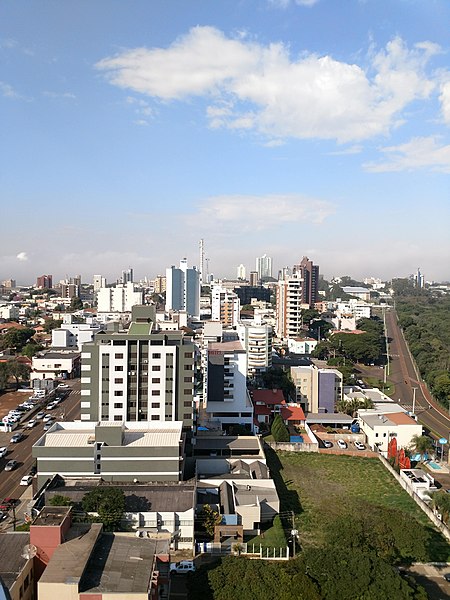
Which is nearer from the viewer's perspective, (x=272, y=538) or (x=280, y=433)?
(x=272, y=538)

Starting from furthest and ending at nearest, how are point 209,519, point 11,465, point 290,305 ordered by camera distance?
point 290,305 → point 11,465 → point 209,519

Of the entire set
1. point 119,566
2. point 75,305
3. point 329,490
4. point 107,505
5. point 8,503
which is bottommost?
point 329,490

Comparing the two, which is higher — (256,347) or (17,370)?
(256,347)

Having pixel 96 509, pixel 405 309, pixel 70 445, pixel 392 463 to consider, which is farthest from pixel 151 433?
pixel 405 309

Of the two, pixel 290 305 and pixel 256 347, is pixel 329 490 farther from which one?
pixel 290 305

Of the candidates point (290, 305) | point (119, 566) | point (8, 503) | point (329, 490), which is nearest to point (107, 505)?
point (119, 566)

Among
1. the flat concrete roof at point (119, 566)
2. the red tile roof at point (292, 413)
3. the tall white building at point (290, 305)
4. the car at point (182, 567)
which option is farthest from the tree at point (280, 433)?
the tall white building at point (290, 305)

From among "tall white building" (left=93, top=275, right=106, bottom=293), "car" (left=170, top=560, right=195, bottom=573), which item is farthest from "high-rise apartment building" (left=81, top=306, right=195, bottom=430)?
"tall white building" (left=93, top=275, right=106, bottom=293)
